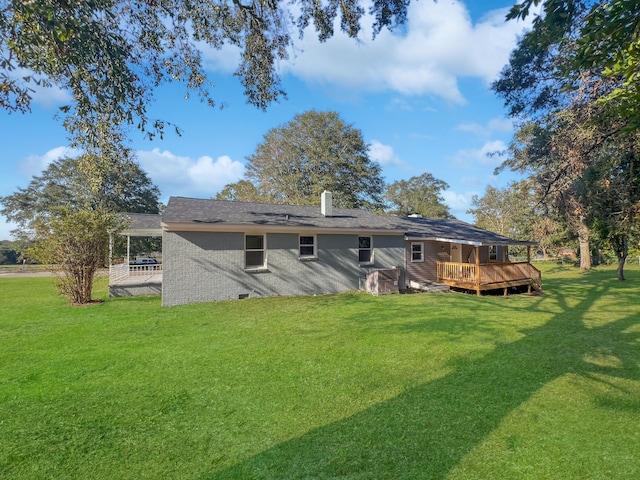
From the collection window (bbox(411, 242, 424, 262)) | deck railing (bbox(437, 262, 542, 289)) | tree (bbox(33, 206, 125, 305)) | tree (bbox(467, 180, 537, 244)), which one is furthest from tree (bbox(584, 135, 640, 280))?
tree (bbox(467, 180, 537, 244))

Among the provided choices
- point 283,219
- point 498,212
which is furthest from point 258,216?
point 498,212

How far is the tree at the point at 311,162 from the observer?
34094 millimetres

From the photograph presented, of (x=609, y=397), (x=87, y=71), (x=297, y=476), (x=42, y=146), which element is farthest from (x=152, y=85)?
(x=609, y=397)

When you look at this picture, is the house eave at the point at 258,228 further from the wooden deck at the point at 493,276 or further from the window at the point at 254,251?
the wooden deck at the point at 493,276

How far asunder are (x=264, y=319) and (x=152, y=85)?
611 cm

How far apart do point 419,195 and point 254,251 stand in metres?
45.3

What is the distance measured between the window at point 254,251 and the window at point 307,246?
1669mm

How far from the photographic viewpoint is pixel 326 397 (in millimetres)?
4172

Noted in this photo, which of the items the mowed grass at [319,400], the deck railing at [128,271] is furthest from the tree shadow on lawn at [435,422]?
the deck railing at [128,271]

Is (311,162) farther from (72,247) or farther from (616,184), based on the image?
(616,184)

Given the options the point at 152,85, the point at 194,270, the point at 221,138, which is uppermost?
the point at 221,138

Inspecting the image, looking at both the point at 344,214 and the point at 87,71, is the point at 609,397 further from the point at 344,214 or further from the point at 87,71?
the point at 344,214

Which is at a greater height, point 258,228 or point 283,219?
point 283,219

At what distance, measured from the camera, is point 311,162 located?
34125 mm
